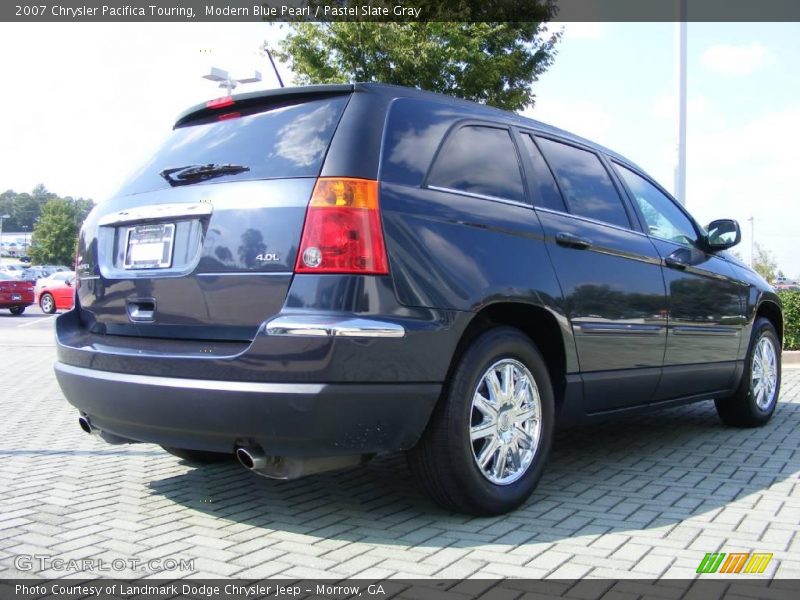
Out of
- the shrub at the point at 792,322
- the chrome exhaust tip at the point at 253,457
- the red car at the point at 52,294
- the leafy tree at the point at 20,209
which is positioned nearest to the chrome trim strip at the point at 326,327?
the chrome exhaust tip at the point at 253,457

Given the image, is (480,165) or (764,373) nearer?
(480,165)

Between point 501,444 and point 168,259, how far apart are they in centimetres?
163

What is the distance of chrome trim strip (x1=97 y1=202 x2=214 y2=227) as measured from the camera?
328 cm

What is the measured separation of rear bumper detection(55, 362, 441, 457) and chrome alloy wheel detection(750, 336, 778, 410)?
363 cm

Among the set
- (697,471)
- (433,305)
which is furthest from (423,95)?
(697,471)

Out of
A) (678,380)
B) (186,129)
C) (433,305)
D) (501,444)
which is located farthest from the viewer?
(678,380)

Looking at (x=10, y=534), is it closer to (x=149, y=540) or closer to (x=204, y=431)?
(x=149, y=540)

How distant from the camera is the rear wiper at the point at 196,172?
3365mm

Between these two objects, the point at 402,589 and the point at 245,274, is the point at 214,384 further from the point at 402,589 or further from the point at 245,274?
the point at 402,589

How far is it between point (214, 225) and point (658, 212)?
308 cm

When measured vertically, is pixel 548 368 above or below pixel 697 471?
above

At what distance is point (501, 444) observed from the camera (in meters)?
3.55

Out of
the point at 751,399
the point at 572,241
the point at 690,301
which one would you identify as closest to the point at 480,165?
the point at 572,241

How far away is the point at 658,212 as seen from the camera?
5.14 metres
